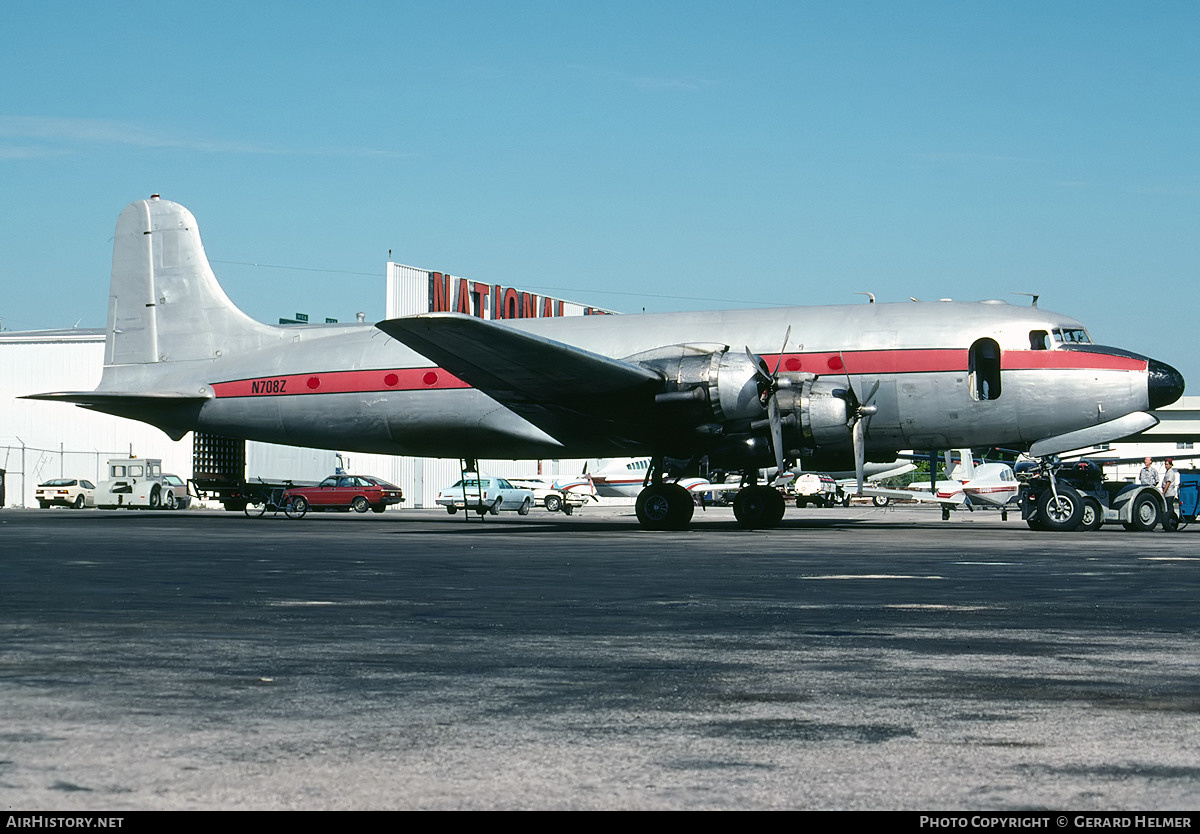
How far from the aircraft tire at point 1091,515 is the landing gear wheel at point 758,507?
6.77 m

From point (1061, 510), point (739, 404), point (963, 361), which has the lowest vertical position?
point (1061, 510)

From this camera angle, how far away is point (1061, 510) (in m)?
27.1

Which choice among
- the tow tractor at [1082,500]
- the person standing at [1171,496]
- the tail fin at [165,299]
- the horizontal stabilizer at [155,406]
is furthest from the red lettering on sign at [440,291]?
the tow tractor at [1082,500]

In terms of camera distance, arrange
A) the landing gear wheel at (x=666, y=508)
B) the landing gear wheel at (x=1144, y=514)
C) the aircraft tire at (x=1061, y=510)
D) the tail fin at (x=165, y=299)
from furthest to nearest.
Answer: the tail fin at (x=165, y=299) → the landing gear wheel at (x=1144, y=514) → the landing gear wheel at (x=666, y=508) → the aircraft tire at (x=1061, y=510)

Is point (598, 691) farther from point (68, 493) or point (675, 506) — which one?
point (68, 493)

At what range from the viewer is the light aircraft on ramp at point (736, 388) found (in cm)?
2581

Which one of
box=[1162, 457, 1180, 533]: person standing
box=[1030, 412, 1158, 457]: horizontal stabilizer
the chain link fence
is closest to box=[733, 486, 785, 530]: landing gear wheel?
box=[1030, 412, 1158, 457]: horizontal stabilizer

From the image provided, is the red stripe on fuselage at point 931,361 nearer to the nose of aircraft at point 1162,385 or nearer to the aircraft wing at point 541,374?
the nose of aircraft at point 1162,385

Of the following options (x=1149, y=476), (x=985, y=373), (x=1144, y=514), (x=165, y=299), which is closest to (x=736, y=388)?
(x=985, y=373)

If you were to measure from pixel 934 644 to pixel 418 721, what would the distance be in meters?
4.07

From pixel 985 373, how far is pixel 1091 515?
4.02m

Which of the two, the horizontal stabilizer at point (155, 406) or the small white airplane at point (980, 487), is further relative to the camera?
the small white airplane at point (980, 487)

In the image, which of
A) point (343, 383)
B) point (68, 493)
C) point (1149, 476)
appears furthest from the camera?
point (68, 493)

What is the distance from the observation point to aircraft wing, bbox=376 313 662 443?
24.2 metres
